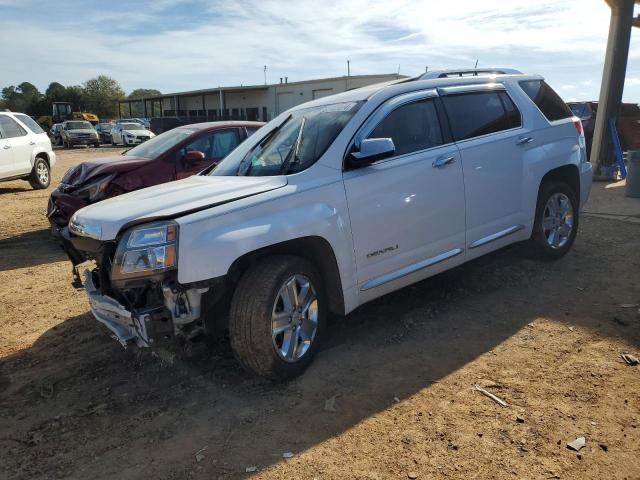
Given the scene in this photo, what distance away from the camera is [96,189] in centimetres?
685

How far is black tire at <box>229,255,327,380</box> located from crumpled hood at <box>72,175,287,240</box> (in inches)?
19.1

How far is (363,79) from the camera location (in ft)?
103

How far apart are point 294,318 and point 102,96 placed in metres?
103

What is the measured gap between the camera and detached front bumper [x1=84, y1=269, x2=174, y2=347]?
10.2 ft

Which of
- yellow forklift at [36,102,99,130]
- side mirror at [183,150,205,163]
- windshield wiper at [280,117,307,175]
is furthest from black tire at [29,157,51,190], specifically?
yellow forklift at [36,102,99,130]

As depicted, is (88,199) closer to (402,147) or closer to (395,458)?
(402,147)

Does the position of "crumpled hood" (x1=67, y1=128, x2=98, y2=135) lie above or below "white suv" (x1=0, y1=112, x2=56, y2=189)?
above

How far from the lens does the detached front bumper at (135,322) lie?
310cm

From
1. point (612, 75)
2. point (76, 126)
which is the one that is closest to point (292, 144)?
point (612, 75)

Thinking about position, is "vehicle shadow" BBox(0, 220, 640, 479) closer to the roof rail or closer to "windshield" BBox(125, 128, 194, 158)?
the roof rail

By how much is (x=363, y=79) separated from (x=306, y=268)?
2960 cm

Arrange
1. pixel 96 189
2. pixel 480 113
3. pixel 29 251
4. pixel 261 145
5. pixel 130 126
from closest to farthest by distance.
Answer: pixel 261 145 < pixel 480 113 < pixel 96 189 < pixel 29 251 < pixel 130 126

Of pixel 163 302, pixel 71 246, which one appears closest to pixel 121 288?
pixel 163 302

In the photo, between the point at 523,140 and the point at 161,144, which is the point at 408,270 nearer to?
the point at 523,140
